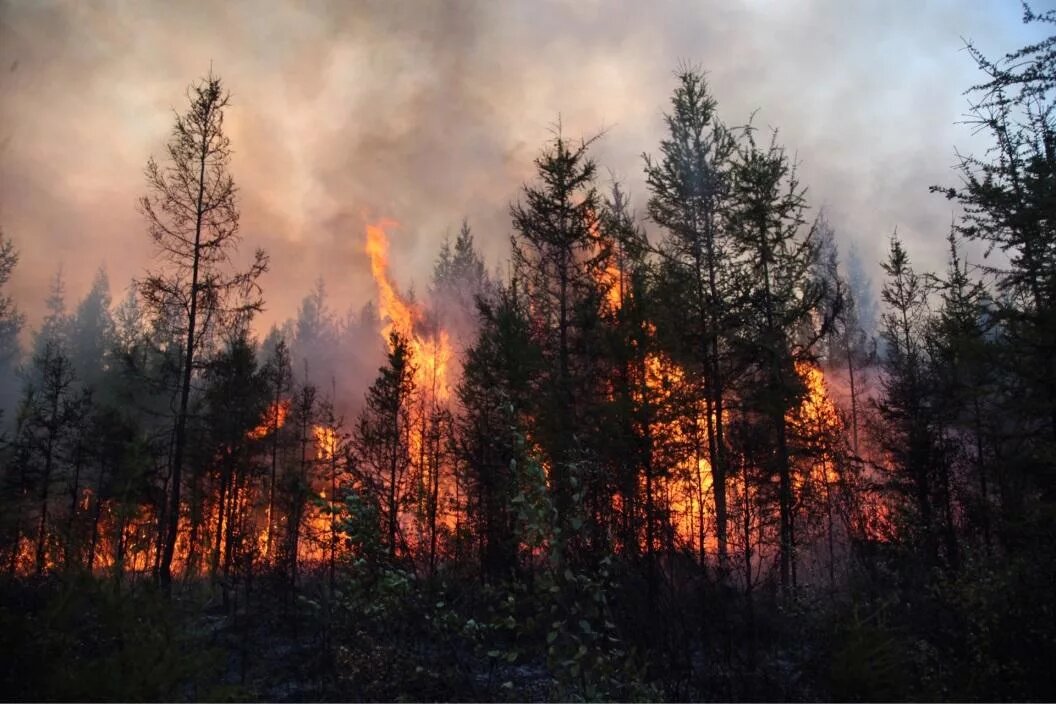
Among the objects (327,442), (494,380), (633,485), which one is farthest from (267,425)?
(633,485)

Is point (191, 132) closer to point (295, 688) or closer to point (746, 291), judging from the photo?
point (295, 688)

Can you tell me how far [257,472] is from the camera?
2553cm

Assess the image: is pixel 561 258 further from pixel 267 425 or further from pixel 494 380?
pixel 267 425

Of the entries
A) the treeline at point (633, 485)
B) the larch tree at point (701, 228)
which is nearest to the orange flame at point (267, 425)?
the treeline at point (633, 485)

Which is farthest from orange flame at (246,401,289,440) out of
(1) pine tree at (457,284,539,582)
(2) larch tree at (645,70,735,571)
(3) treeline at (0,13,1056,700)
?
(2) larch tree at (645,70,735,571)

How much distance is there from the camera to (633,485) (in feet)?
40.0

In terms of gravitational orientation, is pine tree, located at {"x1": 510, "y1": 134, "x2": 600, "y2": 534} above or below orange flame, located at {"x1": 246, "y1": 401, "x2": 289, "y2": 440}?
above

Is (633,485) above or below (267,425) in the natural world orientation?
below

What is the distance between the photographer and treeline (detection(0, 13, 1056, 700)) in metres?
5.64

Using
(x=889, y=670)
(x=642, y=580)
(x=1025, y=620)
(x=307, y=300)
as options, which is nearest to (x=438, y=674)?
(x=642, y=580)

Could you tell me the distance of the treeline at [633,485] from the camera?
18.5 feet

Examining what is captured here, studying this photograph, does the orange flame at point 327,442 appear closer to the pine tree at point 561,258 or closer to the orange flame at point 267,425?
the orange flame at point 267,425

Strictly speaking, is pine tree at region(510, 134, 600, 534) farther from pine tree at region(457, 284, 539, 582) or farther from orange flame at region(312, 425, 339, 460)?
orange flame at region(312, 425, 339, 460)

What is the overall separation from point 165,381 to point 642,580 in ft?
46.1
